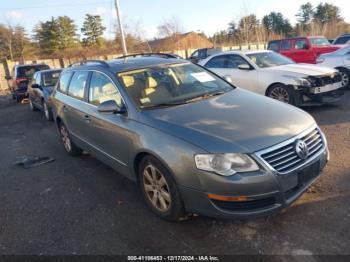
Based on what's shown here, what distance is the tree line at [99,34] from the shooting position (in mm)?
38125

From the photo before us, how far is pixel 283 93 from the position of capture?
7.38 meters

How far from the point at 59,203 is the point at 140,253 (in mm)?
1694

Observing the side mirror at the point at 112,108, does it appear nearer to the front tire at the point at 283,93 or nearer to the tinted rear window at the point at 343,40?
the front tire at the point at 283,93

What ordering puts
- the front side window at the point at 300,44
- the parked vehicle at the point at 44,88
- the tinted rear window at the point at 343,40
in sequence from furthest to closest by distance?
the tinted rear window at the point at 343,40
the front side window at the point at 300,44
the parked vehicle at the point at 44,88

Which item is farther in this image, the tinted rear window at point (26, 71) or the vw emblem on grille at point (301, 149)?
the tinted rear window at point (26, 71)

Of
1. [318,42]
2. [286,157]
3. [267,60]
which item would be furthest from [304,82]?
[318,42]

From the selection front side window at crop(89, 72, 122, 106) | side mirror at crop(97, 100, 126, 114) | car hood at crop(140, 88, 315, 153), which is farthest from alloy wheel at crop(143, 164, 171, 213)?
front side window at crop(89, 72, 122, 106)

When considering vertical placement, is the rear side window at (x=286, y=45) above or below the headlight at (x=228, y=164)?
above

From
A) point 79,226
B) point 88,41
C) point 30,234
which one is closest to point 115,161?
point 79,226

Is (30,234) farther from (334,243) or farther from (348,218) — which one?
(348,218)

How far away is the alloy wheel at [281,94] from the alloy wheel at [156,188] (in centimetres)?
496

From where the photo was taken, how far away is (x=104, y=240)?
10.3 feet

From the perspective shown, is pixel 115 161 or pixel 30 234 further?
pixel 115 161

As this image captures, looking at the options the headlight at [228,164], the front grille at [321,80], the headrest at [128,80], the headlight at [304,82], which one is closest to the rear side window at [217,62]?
the headlight at [304,82]
